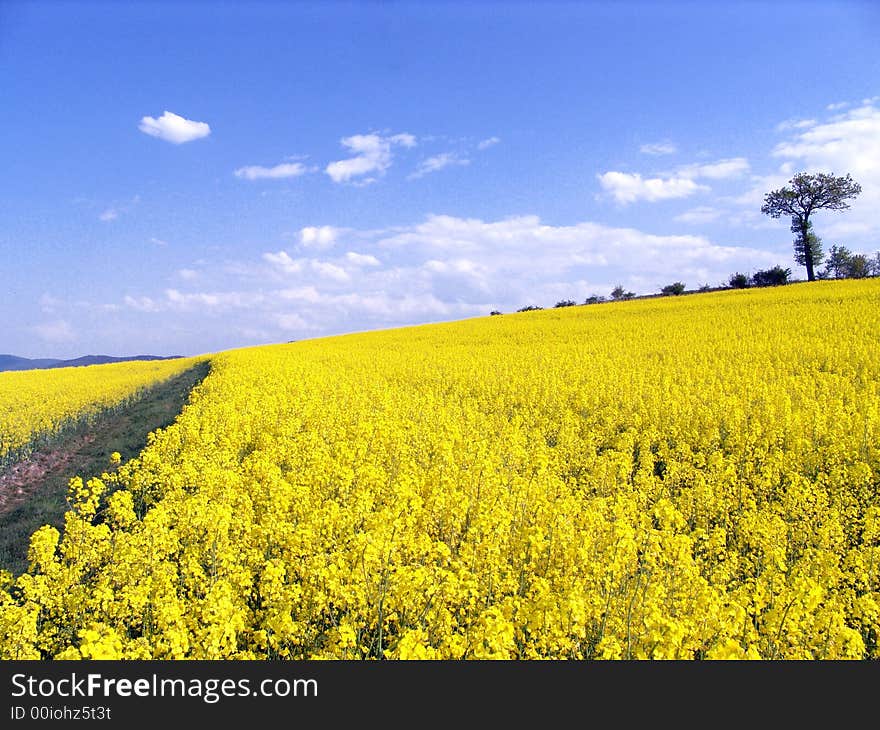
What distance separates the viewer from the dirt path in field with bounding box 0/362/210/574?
870 cm

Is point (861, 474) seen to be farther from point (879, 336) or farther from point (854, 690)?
point (879, 336)

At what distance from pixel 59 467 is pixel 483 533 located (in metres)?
13.6

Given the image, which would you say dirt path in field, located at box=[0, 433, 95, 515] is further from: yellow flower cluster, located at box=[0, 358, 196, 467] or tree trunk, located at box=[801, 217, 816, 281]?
tree trunk, located at box=[801, 217, 816, 281]

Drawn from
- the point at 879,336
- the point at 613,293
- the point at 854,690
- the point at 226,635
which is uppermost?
the point at 613,293

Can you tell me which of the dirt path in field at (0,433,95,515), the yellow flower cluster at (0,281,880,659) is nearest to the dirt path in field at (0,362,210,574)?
the dirt path in field at (0,433,95,515)

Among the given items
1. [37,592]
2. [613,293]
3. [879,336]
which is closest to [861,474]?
[37,592]

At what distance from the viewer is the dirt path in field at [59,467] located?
870 centimetres

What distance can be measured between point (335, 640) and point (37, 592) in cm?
239

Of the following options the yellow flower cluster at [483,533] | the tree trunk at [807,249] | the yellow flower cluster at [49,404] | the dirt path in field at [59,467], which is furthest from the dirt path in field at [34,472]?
the tree trunk at [807,249]

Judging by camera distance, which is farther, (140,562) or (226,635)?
(140,562)

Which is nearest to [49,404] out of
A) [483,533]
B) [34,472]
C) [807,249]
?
[34,472]

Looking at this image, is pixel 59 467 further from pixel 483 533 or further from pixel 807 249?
pixel 807 249

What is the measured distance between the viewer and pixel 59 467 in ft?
46.7

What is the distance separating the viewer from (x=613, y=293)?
64.6m
